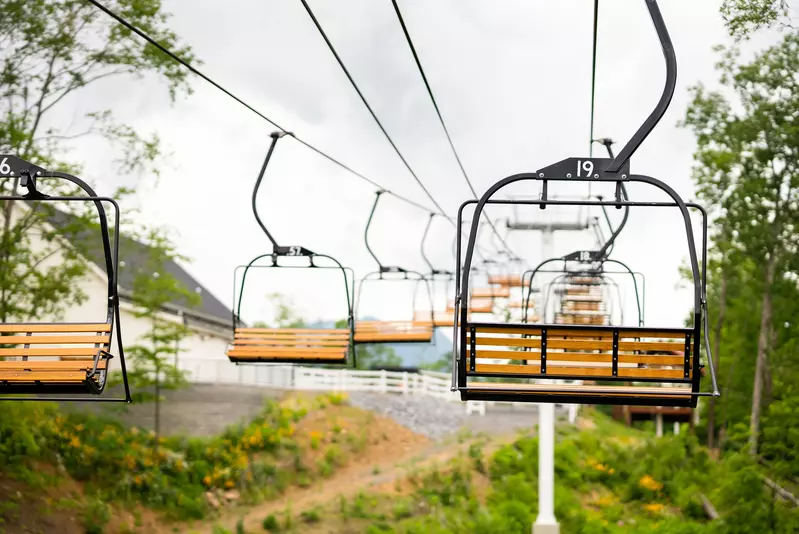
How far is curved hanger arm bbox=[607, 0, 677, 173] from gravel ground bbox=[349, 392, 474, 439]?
2329 cm

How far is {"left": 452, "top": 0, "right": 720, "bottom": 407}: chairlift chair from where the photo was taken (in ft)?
16.3

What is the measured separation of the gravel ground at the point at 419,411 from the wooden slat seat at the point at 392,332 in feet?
51.6

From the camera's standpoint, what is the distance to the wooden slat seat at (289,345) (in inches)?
353

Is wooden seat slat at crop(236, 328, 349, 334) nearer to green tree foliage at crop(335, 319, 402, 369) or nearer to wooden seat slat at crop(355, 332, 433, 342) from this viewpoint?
wooden seat slat at crop(355, 332, 433, 342)

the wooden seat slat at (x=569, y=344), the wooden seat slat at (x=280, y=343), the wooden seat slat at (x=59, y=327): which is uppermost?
the wooden seat slat at (x=59, y=327)

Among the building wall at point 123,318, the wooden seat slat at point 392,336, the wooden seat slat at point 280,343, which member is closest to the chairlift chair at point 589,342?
the wooden seat slat at point 280,343

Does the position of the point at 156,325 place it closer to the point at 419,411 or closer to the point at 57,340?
the point at 419,411

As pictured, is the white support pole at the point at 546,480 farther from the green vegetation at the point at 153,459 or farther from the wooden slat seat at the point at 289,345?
the wooden slat seat at the point at 289,345

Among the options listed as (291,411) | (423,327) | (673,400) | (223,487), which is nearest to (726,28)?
(423,327)

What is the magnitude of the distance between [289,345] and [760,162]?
11.6m

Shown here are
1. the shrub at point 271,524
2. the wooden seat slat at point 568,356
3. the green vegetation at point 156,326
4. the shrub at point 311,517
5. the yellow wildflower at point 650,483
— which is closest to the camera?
the wooden seat slat at point 568,356

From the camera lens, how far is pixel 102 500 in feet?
64.2

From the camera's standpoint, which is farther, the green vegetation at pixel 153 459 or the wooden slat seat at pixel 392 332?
the green vegetation at pixel 153 459

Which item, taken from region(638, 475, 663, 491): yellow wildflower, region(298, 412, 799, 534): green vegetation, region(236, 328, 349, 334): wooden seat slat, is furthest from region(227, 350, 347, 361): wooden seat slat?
region(638, 475, 663, 491): yellow wildflower
